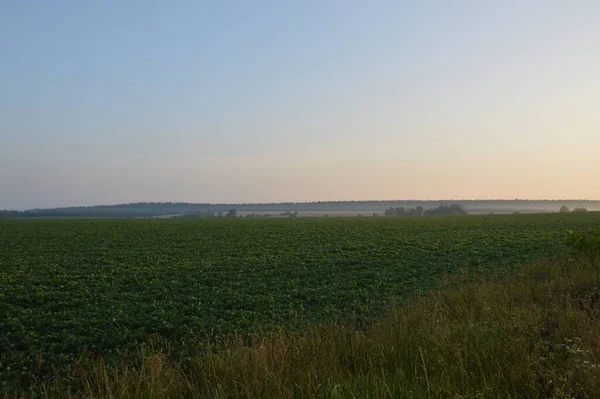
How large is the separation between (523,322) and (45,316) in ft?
41.2

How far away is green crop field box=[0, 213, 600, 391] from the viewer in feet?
33.9

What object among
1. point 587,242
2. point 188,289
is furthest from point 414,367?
point 587,242

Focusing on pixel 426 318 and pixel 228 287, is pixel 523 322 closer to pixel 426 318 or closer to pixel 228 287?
pixel 426 318

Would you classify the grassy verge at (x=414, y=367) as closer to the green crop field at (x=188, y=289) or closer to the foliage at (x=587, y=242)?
the green crop field at (x=188, y=289)

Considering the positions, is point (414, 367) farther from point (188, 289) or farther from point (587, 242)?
point (587, 242)

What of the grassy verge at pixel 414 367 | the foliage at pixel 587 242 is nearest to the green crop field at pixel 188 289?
the grassy verge at pixel 414 367

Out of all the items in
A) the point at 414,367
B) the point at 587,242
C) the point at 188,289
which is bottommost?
the point at 188,289

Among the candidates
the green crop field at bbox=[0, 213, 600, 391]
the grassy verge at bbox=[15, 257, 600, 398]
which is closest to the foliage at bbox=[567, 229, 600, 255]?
the green crop field at bbox=[0, 213, 600, 391]

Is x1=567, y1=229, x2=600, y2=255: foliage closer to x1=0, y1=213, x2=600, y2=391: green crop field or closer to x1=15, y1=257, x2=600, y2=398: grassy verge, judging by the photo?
x1=0, y1=213, x2=600, y2=391: green crop field

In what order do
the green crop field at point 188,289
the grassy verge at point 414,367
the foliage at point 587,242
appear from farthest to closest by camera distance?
the foliage at point 587,242, the green crop field at point 188,289, the grassy verge at point 414,367

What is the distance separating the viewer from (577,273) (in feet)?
38.6

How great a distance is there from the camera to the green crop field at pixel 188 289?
406 inches

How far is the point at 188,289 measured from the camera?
56.2 ft

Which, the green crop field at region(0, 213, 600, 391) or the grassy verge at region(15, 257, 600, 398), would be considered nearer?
the grassy verge at region(15, 257, 600, 398)
